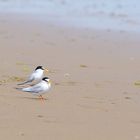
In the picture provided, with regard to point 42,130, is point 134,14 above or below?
below

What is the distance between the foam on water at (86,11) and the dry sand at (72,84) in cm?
160

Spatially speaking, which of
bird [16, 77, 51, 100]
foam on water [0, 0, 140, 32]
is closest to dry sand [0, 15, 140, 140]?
bird [16, 77, 51, 100]

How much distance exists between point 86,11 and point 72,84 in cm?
1183

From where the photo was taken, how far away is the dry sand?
7.57m

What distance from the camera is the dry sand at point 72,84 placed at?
7.57m

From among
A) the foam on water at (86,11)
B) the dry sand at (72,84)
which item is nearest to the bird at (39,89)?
the dry sand at (72,84)

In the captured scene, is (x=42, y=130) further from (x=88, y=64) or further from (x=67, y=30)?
(x=67, y=30)

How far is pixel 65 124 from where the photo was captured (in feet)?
25.5

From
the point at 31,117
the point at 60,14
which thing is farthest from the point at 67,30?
the point at 31,117

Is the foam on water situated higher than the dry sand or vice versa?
the dry sand

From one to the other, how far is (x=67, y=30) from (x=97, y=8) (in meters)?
5.61

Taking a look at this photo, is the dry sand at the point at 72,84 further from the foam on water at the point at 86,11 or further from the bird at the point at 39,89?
the foam on water at the point at 86,11

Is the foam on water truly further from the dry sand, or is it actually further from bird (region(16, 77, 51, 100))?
bird (region(16, 77, 51, 100))

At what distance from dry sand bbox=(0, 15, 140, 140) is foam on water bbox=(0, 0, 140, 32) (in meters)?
1.60
